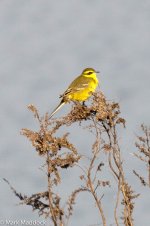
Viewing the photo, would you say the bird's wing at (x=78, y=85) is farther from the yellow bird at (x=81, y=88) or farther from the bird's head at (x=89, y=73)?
the bird's head at (x=89, y=73)

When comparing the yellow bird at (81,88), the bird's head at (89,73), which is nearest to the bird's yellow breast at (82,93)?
the yellow bird at (81,88)

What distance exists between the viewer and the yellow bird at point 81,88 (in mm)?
13281

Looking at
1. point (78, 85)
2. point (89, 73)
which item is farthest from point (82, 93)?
point (89, 73)

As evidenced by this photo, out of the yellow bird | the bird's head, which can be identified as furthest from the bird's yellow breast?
the bird's head

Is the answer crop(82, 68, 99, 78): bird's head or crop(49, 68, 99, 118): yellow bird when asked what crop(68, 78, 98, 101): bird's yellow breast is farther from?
crop(82, 68, 99, 78): bird's head

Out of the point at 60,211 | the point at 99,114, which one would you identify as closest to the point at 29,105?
the point at 99,114

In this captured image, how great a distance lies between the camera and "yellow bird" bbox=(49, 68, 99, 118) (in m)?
13.3

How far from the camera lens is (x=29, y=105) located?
6.43 meters

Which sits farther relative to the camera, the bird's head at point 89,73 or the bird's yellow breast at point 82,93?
the bird's head at point 89,73

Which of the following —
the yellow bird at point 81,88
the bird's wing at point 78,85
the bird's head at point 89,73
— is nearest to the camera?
the yellow bird at point 81,88

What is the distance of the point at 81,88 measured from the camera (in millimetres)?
13727

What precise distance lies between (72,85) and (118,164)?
8185 mm

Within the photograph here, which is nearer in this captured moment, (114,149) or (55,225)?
(55,225)

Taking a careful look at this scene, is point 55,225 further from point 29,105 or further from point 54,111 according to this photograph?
point 54,111
